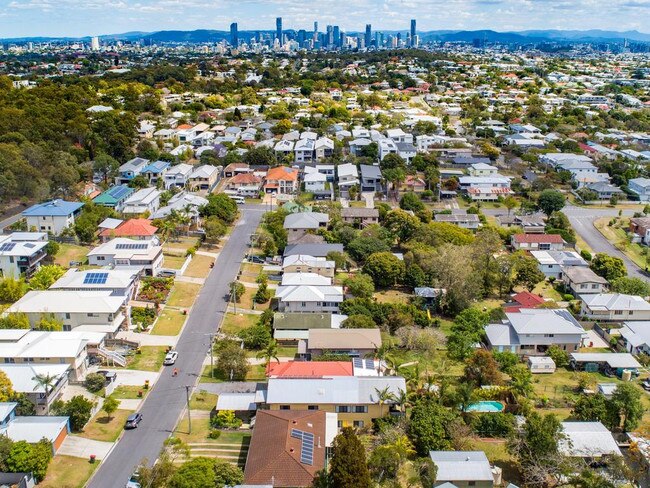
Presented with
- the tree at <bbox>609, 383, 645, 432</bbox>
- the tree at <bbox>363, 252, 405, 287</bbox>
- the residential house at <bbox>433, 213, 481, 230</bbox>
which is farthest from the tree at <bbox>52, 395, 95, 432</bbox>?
the residential house at <bbox>433, 213, 481, 230</bbox>

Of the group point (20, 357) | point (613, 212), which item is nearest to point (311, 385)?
point (20, 357)

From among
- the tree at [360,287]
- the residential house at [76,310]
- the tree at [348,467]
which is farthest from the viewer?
the tree at [360,287]

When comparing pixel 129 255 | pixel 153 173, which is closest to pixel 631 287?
pixel 129 255

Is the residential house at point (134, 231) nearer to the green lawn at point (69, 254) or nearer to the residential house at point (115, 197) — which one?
the green lawn at point (69, 254)

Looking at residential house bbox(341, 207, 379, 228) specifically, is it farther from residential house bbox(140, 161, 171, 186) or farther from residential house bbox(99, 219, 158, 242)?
residential house bbox(140, 161, 171, 186)

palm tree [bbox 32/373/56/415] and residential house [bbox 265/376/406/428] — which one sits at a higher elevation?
palm tree [bbox 32/373/56/415]

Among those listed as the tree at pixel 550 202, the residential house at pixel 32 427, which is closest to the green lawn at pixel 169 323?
the residential house at pixel 32 427
